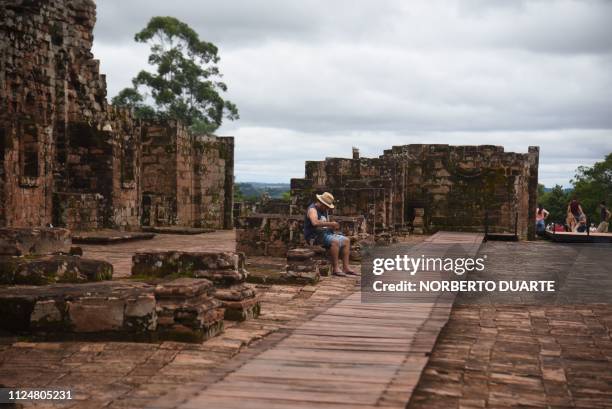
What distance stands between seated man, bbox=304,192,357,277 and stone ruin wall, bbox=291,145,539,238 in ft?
22.8

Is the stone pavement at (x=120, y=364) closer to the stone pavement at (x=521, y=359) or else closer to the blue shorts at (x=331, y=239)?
the stone pavement at (x=521, y=359)

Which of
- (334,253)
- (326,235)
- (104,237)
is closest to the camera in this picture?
(334,253)

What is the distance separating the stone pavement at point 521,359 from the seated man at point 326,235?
2151 mm

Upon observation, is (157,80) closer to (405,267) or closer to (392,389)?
(405,267)

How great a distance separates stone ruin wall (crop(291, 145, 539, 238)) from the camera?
18469mm

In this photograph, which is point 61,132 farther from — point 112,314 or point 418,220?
point 112,314

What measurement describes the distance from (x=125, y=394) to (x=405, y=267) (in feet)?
21.9

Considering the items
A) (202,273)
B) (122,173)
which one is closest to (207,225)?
(122,173)

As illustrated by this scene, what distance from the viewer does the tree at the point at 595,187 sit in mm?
59812

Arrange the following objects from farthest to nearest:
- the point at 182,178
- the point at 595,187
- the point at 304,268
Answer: the point at 595,187 < the point at 182,178 < the point at 304,268

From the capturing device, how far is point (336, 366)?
15.7 ft

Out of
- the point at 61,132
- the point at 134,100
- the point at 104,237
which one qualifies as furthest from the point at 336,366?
the point at 134,100

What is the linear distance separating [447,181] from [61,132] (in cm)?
963

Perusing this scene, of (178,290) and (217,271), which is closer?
(178,290)
